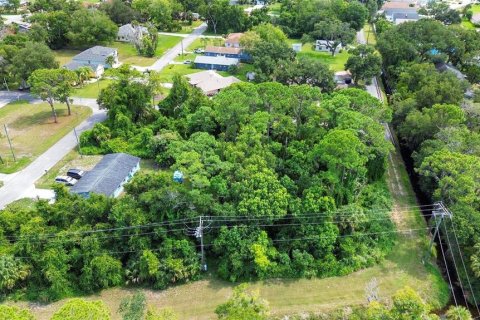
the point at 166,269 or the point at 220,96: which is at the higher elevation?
the point at 220,96

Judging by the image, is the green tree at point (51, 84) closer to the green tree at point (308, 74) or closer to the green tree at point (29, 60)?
the green tree at point (29, 60)

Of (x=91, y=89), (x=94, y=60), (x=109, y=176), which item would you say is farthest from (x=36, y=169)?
(x=94, y=60)

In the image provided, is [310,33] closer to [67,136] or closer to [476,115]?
[476,115]

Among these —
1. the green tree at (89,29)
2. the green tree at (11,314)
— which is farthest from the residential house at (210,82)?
the green tree at (11,314)

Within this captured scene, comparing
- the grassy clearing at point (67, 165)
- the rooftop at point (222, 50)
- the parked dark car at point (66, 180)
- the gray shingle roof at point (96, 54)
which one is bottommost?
the grassy clearing at point (67, 165)

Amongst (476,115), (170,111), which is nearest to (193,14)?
(170,111)

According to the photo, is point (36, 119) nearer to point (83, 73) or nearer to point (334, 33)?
point (83, 73)
